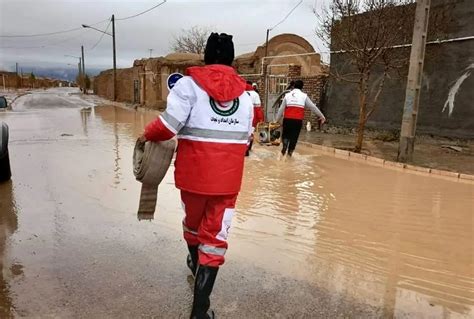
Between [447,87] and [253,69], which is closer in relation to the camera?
[447,87]

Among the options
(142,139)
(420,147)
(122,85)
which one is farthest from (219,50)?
(122,85)

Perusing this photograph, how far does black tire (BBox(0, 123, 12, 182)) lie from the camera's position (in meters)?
6.38

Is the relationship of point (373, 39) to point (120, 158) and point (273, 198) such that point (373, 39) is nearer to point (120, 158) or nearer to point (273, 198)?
point (273, 198)

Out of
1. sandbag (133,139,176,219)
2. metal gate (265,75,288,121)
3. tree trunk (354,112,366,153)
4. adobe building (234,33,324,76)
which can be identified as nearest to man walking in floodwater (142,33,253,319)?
sandbag (133,139,176,219)

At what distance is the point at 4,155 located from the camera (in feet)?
21.4

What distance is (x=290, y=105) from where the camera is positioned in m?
9.30

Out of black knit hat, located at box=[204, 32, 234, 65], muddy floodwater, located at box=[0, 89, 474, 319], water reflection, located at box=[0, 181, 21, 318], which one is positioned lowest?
water reflection, located at box=[0, 181, 21, 318]

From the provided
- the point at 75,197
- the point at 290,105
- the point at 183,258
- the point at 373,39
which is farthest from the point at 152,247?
the point at 373,39

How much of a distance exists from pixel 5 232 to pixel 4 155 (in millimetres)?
2347

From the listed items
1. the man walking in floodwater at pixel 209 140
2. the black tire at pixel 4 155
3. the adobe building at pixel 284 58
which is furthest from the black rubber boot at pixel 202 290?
the adobe building at pixel 284 58

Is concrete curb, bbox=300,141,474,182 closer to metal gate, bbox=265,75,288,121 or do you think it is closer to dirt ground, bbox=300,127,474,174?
dirt ground, bbox=300,127,474,174

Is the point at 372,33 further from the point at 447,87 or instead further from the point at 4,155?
the point at 4,155

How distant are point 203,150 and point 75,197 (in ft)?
12.6

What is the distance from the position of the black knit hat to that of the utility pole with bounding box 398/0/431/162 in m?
7.19
